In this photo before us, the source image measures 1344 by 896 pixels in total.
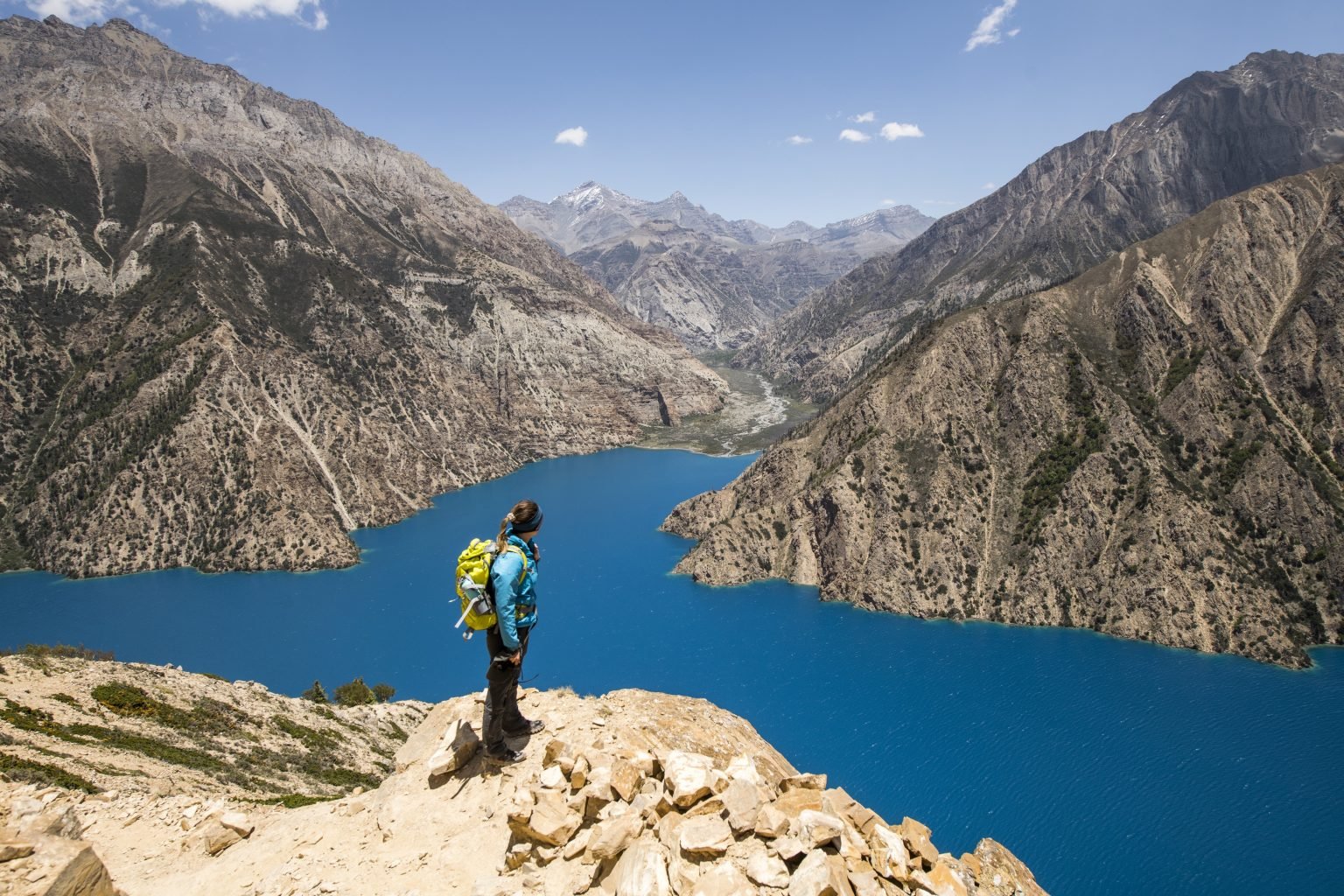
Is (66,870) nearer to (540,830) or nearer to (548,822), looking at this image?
(540,830)

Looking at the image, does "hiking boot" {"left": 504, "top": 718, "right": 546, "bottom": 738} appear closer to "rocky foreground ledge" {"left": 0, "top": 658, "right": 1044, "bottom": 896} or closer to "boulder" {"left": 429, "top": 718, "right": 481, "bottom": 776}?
"rocky foreground ledge" {"left": 0, "top": 658, "right": 1044, "bottom": 896}

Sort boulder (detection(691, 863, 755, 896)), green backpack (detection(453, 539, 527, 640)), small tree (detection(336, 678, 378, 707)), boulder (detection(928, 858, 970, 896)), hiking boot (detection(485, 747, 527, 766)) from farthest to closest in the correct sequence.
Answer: small tree (detection(336, 678, 378, 707)), hiking boot (detection(485, 747, 527, 766)), green backpack (detection(453, 539, 527, 640)), boulder (detection(928, 858, 970, 896)), boulder (detection(691, 863, 755, 896))

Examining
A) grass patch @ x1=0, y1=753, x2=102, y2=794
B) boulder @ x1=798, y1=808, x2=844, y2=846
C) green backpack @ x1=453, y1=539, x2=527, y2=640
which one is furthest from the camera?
grass patch @ x1=0, y1=753, x2=102, y2=794

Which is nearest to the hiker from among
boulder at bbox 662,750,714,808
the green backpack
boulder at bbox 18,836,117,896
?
the green backpack

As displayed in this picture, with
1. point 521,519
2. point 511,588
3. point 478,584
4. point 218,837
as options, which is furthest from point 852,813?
point 218,837

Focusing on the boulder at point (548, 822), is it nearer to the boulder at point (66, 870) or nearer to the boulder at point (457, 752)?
the boulder at point (457, 752)

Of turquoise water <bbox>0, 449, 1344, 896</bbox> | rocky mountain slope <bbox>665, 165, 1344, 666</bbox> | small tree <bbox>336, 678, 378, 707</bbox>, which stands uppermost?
rocky mountain slope <bbox>665, 165, 1344, 666</bbox>

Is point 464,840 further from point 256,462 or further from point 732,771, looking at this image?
point 256,462

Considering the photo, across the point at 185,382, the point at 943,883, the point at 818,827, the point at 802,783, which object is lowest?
the point at 943,883
